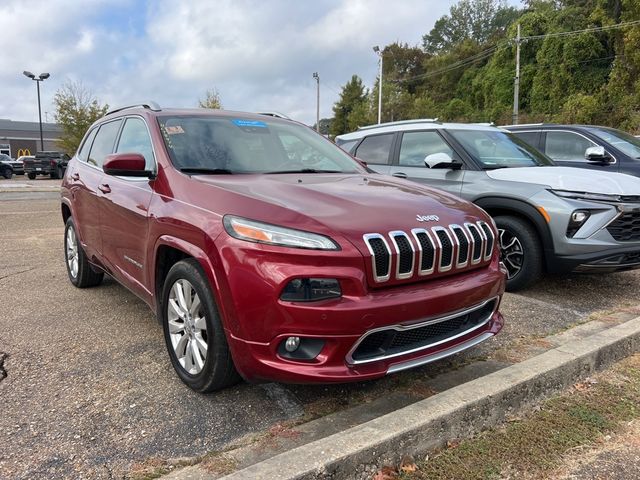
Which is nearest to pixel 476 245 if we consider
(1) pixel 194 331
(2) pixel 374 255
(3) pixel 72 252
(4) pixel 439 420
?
(2) pixel 374 255

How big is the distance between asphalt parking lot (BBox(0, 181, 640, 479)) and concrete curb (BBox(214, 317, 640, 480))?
1.38ft

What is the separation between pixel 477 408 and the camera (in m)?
2.59

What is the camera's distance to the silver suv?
14.4 feet

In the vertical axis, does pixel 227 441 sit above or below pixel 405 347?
below

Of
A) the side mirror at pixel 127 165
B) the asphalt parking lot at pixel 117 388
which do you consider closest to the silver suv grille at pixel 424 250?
the asphalt parking lot at pixel 117 388

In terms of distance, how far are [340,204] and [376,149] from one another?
13.3 ft

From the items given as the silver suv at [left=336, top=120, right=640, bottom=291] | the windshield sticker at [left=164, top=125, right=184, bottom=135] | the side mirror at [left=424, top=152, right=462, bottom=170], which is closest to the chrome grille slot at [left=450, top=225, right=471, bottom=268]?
the windshield sticker at [left=164, top=125, right=184, bottom=135]

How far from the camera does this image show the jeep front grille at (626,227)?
14.4ft

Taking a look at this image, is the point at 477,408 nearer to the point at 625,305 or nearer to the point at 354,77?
the point at 625,305

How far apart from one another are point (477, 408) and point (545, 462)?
14.8 inches

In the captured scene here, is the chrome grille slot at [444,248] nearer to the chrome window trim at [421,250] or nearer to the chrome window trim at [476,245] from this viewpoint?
the chrome window trim at [421,250]

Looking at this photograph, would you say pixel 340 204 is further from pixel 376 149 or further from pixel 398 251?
pixel 376 149

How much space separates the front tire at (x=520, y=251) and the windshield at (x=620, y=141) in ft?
12.3

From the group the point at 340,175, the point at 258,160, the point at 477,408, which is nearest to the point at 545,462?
the point at 477,408
